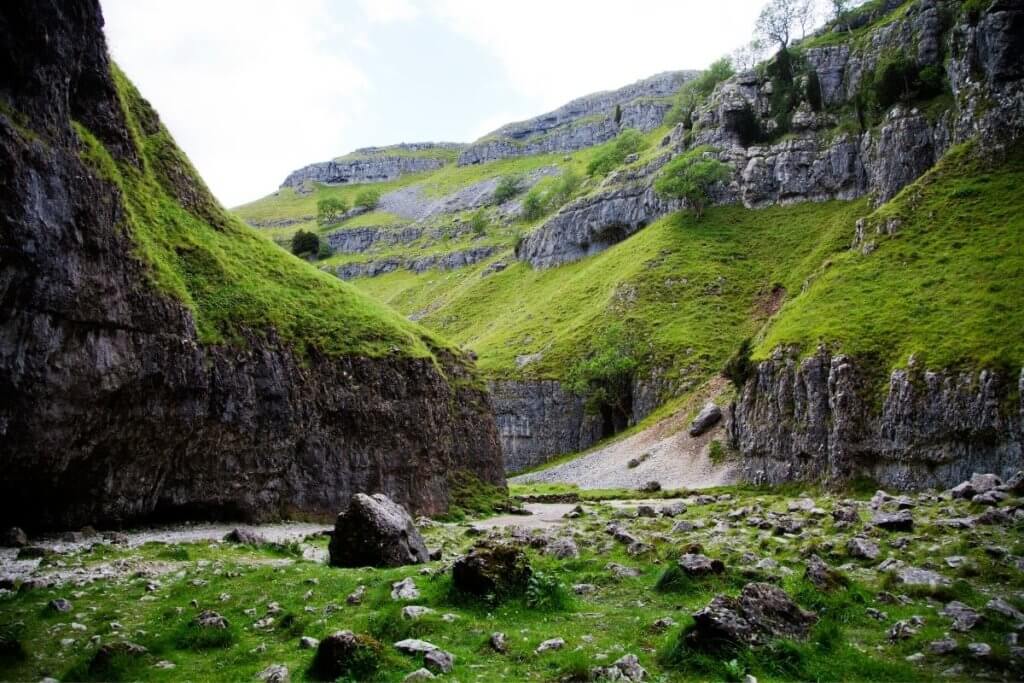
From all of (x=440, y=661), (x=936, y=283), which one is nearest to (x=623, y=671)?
(x=440, y=661)

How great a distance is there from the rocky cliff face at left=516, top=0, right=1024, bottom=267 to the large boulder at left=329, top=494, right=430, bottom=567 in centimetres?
7156

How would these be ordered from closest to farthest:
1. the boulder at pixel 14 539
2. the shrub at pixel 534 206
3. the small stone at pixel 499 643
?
the small stone at pixel 499 643 → the boulder at pixel 14 539 → the shrub at pixel 534 206

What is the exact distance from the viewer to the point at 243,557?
929 inches

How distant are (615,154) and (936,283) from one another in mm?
138923

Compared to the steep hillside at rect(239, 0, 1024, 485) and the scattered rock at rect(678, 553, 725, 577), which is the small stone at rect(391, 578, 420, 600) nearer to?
the scattered rock at rect(678, 553, 725, 577)

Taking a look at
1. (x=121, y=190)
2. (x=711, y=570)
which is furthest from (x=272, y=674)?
(x=121, y=190)

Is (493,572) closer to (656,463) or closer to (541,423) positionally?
(656,463)

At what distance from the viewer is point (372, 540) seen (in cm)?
2053

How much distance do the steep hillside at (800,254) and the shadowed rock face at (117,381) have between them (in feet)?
110

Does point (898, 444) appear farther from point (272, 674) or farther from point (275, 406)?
point (272, 674)

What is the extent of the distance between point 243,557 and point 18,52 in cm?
2203

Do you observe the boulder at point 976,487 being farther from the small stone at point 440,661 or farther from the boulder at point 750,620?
the small stone at point 440,661

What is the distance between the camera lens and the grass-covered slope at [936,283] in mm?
45938

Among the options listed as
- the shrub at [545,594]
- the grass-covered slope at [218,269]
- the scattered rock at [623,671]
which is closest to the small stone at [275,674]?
the scattered rock at [623,671]
